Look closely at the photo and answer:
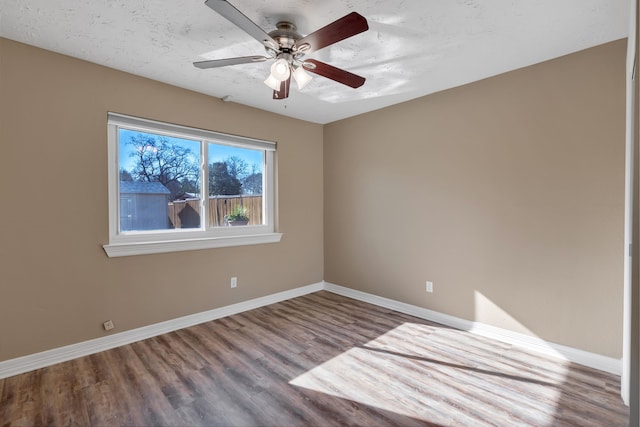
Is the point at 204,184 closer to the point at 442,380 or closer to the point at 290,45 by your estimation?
the point at 290,45

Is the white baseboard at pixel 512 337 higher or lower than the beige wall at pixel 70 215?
lower

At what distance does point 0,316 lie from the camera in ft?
7.39

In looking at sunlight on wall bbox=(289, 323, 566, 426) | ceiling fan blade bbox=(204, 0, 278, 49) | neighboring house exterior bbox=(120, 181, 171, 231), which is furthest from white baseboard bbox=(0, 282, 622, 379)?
ceiling fan blade bbox=(204, 0, 278, 49)

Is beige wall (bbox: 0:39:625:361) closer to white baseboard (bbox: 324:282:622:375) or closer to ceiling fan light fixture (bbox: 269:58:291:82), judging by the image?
white baseboard (bbox: 324:282:622:375)

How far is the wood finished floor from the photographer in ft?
6.14

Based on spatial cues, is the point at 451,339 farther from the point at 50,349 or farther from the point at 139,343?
the point at 50,349

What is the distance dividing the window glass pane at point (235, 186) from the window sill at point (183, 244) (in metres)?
0.23

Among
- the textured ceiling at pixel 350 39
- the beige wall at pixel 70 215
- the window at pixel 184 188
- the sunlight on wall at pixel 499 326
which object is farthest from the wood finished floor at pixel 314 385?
the textured ceiling at pixel 350 39

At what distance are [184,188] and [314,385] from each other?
7.68 ft

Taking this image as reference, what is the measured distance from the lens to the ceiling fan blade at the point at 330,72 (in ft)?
6.75

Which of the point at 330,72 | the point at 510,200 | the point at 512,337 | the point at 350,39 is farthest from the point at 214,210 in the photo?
the point at 512,337

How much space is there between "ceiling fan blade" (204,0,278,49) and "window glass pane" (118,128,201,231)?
185cm

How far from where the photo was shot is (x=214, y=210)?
356 centimetres

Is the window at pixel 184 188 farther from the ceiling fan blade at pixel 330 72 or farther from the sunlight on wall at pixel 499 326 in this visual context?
the sunlight on wall at pixel 499 326
